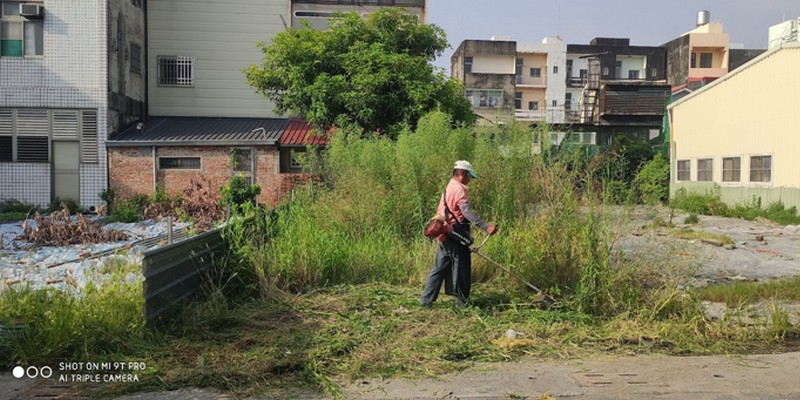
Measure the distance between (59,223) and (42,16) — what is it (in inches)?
368

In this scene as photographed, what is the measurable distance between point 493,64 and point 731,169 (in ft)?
80.5

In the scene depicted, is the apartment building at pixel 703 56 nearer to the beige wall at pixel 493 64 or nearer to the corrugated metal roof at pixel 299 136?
the beige wall at pixel 493 64

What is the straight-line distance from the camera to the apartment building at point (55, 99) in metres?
20.2

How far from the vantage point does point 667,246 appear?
7.15 meters

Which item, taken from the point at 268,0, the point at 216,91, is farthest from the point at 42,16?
the point at 268,0

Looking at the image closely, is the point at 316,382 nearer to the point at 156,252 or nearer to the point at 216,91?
the point at 156,252

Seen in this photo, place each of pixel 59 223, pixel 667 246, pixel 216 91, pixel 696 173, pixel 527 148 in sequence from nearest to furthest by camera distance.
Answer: pixel 667 246, pixel 527 148, pixel 59 223, pixel 216 91, pixel 696 173

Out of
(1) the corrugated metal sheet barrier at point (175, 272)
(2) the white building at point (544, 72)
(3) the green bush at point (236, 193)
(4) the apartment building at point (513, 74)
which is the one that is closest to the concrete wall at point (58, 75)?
(3) the green bush at point (236, 193)

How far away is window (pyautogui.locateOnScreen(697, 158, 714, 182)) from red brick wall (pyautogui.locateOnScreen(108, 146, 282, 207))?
17053 mm

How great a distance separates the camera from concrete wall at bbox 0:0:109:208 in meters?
20.2

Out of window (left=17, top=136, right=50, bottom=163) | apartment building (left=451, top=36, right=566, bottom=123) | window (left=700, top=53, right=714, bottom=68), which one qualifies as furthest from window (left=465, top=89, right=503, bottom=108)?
window (left=17, top=136, right=50, bottom=163)

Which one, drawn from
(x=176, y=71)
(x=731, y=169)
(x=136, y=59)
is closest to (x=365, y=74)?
(x=176, y=71)

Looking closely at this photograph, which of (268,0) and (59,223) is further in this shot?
(268,0)

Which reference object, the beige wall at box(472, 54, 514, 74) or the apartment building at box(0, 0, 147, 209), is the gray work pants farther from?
the beige wall at box(472, 54, 514, 74)
